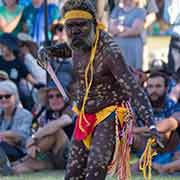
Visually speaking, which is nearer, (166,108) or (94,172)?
(94,172)

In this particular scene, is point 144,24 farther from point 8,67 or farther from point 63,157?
point 63,157

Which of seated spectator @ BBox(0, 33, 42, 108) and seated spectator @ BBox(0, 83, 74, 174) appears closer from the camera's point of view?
seated spectator @ BBox(0, 83, 74, 174)

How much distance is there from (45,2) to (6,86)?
2389mm

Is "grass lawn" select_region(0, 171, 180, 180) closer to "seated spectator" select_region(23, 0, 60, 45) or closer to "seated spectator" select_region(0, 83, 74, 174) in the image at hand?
"seated spectator" select_region(0, 83, 74, 174)

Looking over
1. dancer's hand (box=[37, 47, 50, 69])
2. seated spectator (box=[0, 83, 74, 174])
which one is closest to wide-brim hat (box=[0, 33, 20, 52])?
seated spectator (box=[0, 83, 74, 174])

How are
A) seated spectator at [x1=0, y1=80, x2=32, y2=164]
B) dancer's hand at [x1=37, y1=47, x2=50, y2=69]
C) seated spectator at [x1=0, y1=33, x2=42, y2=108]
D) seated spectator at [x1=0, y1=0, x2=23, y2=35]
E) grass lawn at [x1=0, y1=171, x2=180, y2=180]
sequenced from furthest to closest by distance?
seated spectator at [x1=0, y1=0, x2=23, y2=35] < seated spectator at [x1=0, y1=33, x2=42, y2=108] < seated spectator at [x1=0, y1=80, x2=32, y2=164] < grass lawn at [x1=0, y1=171, x2=180, y2=180] < dancer's hand at [x1=37, y1=47, x2=50, y2=69]

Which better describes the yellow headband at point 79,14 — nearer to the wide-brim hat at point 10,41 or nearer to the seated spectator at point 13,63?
the seated spectator at point 13,63

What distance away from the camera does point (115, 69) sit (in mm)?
5566

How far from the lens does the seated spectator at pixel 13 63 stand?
1024 cm

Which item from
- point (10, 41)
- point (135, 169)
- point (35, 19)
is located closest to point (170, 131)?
point (135, 169)

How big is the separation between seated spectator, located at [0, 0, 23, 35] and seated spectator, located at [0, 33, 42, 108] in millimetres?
1025

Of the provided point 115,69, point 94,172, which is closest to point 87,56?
point 115,69

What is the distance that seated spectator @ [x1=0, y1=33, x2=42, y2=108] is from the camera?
1024 centimetres

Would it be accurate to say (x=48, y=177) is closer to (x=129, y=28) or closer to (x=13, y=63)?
(x=13, y=63)
